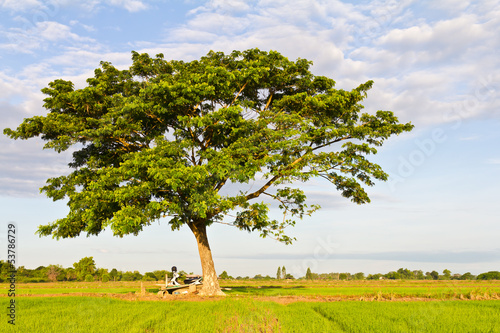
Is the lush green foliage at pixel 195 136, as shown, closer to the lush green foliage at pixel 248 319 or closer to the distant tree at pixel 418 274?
the lush green foliage at pixel 248 319

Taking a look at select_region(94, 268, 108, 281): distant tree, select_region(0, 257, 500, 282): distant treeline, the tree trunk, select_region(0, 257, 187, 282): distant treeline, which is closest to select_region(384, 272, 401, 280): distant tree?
select_region(0, 257, 500, 282): distant treeline

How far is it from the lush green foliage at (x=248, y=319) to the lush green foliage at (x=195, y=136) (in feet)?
20.4

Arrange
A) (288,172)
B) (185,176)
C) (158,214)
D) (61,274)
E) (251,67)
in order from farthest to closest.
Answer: (61,274) → (251,67) → (288,172) → (158,214) → (185,176)

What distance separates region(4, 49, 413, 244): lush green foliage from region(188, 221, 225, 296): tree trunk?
0.82m

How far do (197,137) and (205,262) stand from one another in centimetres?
923

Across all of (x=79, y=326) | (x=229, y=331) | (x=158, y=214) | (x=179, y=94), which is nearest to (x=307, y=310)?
(x=229, y=331)

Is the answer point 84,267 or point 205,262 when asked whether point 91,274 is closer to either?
point 84,267

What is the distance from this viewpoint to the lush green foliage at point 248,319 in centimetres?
1318

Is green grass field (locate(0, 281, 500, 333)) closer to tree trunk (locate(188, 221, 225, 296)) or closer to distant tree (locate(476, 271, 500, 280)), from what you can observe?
tree trunk (locate(188, 221, 225, 296))

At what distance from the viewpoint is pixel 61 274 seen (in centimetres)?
9069

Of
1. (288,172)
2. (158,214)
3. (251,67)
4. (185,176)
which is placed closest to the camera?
(185,176)

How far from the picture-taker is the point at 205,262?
29.1 m

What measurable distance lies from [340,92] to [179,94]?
11.5 m

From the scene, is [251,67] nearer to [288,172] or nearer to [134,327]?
[288,172]
